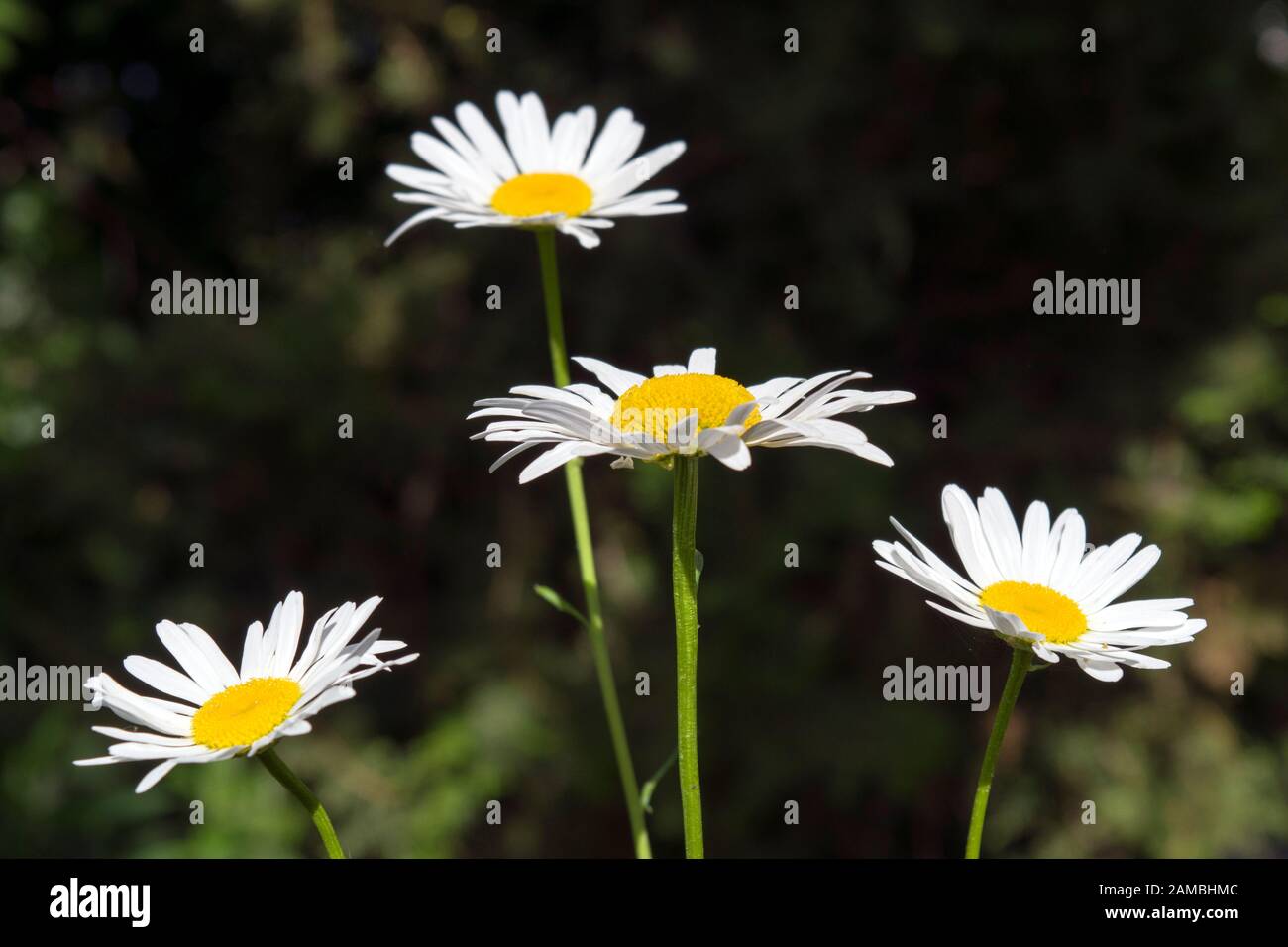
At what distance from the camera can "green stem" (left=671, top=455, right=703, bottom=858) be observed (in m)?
0.32

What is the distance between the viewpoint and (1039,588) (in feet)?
1.36

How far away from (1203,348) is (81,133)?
6.60 feet

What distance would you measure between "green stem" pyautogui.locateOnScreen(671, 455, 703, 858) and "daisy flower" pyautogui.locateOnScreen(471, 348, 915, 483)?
0.01 m

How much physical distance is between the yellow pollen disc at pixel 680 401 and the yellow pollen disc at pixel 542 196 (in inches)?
6.6

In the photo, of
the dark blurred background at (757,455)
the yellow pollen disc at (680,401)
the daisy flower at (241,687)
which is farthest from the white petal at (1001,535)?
the dark blurred background at (757,455)

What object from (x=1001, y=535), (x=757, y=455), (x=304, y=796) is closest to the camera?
(x=304, y=796)

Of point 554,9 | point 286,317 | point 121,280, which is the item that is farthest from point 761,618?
point 121,280

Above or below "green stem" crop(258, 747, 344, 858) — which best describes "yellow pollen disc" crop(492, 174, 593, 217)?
above

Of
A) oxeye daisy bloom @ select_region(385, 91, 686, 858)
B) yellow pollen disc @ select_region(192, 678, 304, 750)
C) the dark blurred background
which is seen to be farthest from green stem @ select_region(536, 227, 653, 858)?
the dark blurred background

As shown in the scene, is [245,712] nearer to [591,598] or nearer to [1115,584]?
[591,598]

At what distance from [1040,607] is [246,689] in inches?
10.9

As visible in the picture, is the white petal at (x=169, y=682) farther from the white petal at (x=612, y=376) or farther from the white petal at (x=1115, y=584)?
the white petal at (x=1115, y=584)

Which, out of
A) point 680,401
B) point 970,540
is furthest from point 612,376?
point 970,540

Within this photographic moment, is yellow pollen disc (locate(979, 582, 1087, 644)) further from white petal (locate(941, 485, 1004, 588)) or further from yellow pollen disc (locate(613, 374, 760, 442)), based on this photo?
yellow pollen disc (locate(613, 374, 760, 442))
